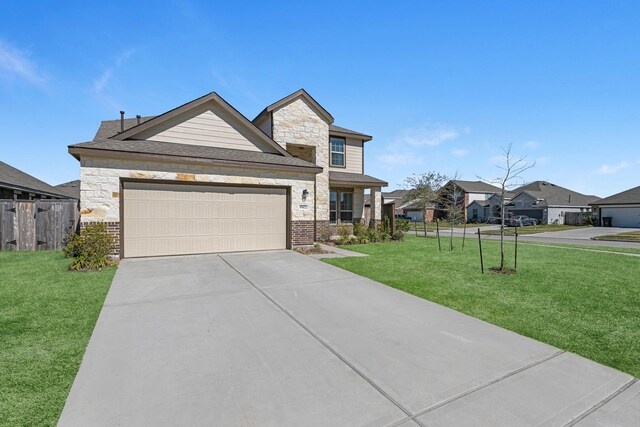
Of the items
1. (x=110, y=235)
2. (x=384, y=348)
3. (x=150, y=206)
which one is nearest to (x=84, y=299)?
(x=110, y=235)

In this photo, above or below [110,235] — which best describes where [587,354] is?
below

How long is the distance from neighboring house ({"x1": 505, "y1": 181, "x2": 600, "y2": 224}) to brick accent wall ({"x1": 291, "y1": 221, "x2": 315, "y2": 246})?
121 ft

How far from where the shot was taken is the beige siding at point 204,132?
11.1 metres

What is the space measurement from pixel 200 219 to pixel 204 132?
149 inches

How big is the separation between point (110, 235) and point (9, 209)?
5.98 meters

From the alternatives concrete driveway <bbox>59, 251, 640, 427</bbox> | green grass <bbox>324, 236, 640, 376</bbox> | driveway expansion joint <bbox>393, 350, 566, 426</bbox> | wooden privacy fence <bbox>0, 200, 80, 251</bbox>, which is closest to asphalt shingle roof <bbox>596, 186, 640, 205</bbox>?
green grass <bbox>324, 236, 640, 376</bbox>

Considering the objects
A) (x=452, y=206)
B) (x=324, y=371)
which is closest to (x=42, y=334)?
(x=324, y=371)

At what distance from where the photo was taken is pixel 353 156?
1791 cm

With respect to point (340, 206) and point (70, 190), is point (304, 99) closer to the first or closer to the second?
point (340, 206)

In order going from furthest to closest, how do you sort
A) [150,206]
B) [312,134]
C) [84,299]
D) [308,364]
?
1. [312,134]
2. [150,206]
3. [84,299]
4. [308,364]

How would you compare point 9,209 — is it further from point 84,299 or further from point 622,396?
point 622,396

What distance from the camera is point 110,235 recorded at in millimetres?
8812

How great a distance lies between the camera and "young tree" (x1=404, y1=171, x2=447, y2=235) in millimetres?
24672

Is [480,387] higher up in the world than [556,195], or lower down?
lower down
